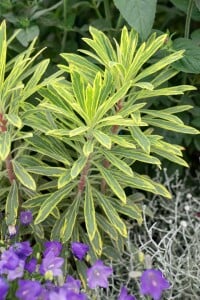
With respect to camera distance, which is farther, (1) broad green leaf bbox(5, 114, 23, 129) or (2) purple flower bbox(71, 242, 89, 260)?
(2) purple flower bbox(71, 242, 89, 260)

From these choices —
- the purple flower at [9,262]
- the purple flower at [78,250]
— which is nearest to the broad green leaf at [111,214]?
the purple flower at [78,250]

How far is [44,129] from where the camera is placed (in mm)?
1631

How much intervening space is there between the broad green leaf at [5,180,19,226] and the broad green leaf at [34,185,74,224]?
65mm

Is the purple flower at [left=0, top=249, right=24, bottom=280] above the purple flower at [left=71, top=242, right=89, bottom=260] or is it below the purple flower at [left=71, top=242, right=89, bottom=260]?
above

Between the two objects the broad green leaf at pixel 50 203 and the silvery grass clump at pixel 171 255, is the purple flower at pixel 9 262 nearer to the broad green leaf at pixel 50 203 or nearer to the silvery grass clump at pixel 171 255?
the broad green leaf at pixel 50 203

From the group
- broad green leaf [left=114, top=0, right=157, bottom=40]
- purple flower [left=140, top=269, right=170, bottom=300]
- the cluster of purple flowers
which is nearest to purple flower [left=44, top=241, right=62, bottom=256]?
the cluster of purple flowers

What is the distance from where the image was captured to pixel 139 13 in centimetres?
169

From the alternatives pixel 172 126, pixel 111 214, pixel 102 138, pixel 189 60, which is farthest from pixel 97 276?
pixel 189 60

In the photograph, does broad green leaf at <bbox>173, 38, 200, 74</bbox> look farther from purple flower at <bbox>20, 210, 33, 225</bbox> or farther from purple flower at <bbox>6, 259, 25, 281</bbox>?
purple flower at <bbox>6, 259, 25, 281</bbox>

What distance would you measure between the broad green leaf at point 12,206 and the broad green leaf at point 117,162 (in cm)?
26

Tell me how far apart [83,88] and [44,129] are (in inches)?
6.5

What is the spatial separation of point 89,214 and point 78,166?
163 mm

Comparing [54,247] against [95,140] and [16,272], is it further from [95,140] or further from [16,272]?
[95,140]

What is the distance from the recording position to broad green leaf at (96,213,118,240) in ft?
5.69
